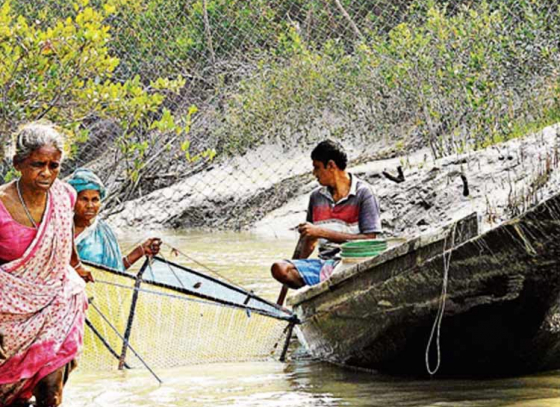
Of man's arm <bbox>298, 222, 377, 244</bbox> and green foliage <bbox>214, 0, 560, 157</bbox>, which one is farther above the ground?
green foliage <bbox>214, 0, 560, 157</bbox>

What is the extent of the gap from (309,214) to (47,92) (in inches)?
117

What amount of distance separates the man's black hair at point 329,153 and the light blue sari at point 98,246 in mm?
1321

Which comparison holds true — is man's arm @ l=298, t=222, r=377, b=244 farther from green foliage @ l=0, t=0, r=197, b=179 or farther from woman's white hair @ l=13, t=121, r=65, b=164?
green foliage @ l=0, t=0, r=197, b=179

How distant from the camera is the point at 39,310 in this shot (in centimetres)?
368

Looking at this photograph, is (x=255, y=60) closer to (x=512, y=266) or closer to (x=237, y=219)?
(x=237, y=219)

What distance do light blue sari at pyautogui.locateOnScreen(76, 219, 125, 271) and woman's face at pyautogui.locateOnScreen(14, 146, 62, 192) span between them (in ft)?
6.06

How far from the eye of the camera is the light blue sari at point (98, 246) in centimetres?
561

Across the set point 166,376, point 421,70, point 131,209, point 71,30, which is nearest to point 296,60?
point 421,70

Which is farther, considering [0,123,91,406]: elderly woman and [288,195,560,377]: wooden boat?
[288,195,560,377]: wooden boat

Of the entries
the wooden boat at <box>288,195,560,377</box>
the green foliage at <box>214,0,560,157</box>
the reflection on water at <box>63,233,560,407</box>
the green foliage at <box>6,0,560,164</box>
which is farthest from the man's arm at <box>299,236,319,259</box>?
the green foliage at <box>214,0,560,157</box>

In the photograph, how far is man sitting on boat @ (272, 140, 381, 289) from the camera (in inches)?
229

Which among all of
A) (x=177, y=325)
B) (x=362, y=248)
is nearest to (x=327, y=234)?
(x=362, y=248)

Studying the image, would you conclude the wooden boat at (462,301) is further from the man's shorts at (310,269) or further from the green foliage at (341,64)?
the green foliage at (341,64)

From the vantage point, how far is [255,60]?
14055 millimetres
